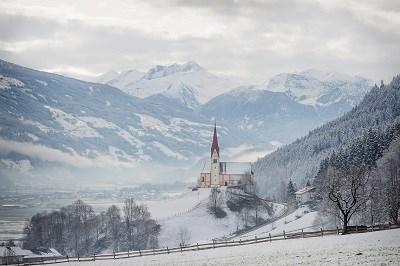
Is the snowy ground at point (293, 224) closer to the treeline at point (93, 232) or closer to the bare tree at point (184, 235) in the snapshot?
the bare tree at point (184, 235)

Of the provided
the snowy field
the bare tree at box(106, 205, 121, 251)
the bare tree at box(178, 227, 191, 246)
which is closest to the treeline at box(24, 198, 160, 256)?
the bare tree at box(106, 205, 121, 251)

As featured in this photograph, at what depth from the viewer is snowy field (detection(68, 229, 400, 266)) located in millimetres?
59906

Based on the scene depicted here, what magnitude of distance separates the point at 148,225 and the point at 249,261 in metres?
111

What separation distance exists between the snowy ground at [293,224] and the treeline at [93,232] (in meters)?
25.9

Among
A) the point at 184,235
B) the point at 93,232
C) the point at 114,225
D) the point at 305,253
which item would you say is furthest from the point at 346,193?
the point at 93,232

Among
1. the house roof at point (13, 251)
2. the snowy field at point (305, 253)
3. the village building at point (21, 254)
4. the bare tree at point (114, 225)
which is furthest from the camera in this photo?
the bare tree at point (114, 225)

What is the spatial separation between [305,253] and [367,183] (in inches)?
2432

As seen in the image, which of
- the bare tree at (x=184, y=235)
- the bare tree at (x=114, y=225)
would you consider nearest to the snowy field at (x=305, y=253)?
the bare tree at (x=184, y=235)

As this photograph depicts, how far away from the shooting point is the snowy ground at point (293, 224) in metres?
141

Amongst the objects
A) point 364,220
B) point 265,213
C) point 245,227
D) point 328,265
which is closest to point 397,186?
point 364,220

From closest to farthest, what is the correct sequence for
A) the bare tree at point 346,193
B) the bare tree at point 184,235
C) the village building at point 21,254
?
1. the bare tree at point 346,193
2. the village building at point 21,254
3. the bare tree at point 184,235

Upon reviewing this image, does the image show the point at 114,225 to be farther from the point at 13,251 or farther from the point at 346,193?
the point at 346,193

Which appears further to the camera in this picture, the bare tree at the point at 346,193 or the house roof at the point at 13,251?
the house roof at the point at 13,251

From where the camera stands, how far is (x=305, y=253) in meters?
67.3
